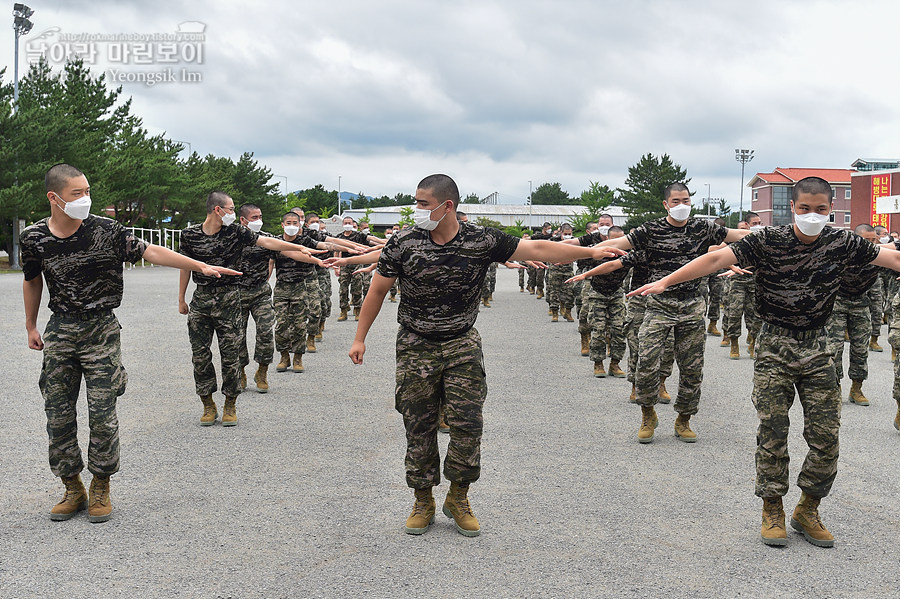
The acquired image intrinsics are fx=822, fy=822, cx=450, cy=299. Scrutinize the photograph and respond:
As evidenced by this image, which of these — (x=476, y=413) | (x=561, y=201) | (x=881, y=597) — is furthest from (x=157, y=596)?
(x=561, y=201)

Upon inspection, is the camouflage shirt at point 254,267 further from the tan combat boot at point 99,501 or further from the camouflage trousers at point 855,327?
the camouflage trousers at point 855,327

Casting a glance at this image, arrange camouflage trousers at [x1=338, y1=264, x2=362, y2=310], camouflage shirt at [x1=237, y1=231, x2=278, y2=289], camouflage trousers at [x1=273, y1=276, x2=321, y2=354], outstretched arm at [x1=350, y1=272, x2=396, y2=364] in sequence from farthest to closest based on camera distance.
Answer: camouflage trousers at [x1=338, y1=264, x2=362, y2=310]
camouflage trousers at [x1=273, y1=276, x2=321, y2=354]
camouflage shirt at [x1=237, y1=231, x2=278, y2=289]
outstretched arm at [x1=350, y1=272, x2=396, y2=364]

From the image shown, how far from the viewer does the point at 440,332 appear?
4996mm

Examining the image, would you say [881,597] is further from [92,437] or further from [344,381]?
[344,381]

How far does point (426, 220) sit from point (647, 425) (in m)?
3.56

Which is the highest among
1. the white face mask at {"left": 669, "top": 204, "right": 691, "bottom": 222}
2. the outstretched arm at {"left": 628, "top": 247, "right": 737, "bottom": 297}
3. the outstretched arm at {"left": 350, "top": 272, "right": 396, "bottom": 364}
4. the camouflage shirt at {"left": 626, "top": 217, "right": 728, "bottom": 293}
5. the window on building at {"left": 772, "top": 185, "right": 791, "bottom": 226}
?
the window on building at {"left": 772, "top": 185, "right": 791, "bottom": 226}

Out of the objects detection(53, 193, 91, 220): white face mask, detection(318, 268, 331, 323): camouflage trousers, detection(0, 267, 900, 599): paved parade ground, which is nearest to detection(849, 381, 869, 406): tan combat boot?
detection(0, 267, 900, 599): paved parade ground

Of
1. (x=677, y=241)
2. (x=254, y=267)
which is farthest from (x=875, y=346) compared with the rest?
(x=254, y=267)

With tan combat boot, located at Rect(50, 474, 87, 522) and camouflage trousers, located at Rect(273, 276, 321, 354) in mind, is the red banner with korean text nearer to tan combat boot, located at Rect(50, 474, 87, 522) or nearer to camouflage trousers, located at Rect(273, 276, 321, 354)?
camouflage trousers, located at Rect(273, 276, 321, 354)

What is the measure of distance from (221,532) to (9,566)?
112cm

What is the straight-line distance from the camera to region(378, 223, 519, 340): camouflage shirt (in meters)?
4.98

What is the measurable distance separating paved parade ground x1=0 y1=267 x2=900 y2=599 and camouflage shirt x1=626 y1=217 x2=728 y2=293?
5.22 ft

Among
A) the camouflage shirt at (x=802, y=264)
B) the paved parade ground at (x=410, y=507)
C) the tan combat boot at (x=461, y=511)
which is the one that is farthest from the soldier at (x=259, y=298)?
the camouflage shirt at (x=802, y=264)

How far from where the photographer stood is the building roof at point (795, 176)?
327 feet
